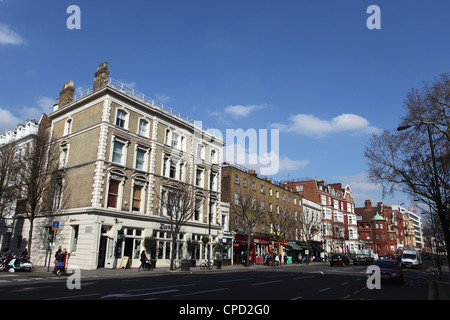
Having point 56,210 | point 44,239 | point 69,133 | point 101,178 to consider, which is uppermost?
point 69,133

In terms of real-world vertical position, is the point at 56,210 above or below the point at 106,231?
above

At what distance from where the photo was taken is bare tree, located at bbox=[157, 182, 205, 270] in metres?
28.8

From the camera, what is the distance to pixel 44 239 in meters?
31.5

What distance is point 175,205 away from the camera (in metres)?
30.0

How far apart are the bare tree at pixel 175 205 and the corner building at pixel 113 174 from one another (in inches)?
26.2

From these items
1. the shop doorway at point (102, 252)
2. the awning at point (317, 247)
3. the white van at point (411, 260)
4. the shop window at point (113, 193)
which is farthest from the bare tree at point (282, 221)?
the shop doorway at point (102, 252)

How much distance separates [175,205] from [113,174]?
6301mm

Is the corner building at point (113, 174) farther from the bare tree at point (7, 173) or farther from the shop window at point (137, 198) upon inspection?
the bare tree at point (7, 173)

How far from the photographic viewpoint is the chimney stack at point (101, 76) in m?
31.8

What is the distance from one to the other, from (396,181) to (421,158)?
324 cm

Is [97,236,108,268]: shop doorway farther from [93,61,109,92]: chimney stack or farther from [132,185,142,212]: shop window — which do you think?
[93,61,109,92]: chimney stack
